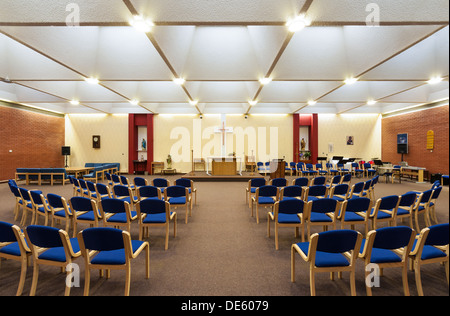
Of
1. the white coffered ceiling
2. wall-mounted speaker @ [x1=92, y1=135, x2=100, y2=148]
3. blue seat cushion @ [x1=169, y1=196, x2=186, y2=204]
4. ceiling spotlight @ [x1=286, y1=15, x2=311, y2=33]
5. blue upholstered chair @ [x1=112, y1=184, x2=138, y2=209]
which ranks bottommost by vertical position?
blue seat cushion @ [x1=169, y1=196, x2=186, y2=204]

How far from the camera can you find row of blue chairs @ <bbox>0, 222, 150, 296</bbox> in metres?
2.25

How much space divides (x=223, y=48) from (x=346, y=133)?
12.4m

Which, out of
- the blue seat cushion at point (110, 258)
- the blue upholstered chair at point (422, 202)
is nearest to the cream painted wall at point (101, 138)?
the blue seat cushion at point (110, 258)

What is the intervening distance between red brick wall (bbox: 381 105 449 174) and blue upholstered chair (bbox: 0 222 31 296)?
13360 mm

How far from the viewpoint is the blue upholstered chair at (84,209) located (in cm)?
370

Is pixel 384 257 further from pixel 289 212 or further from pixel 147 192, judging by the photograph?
pixel 147 192

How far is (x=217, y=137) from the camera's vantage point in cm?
1561

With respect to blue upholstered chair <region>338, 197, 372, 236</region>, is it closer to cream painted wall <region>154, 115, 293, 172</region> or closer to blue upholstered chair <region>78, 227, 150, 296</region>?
blue upholstered chair <region>78, 227, 150, 296</region>

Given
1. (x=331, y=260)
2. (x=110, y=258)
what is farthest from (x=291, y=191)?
(x=110, y=258)

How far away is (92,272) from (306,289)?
2594 mm

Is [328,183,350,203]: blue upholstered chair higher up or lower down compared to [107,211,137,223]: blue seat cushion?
higher up

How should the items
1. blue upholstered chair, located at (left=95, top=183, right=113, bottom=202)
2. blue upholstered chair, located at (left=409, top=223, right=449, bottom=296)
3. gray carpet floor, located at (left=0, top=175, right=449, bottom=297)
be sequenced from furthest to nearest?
blue upholstered chair, located at (left=95, top=183, right=113, bottom=202) → gray carpet floor, located at (left=0, top=175, right=449, bottom=297) → blue upholstered chair, located at (left=409, top=223, right=449, bottom=296)

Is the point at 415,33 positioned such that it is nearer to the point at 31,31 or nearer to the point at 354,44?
the point at 354,44

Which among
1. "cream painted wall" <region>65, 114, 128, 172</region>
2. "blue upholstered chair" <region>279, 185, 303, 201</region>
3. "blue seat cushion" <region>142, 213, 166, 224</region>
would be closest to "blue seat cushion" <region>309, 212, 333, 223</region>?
"blue upholstered chair" <region>279, 185, 303, 201</region>
